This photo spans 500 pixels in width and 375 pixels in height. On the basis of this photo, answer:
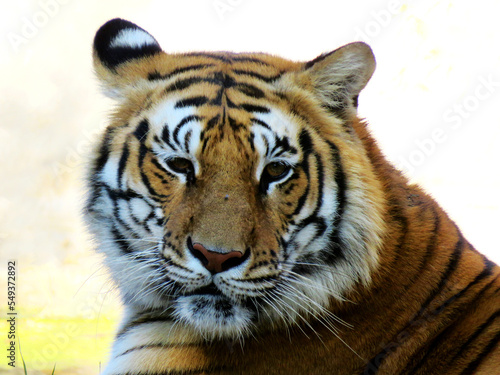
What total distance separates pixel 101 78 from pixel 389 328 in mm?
1514

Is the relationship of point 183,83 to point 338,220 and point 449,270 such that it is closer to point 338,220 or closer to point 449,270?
point 338,220

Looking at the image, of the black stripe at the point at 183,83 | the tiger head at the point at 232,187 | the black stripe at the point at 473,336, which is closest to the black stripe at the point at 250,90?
the tiger head at the point at 232,187

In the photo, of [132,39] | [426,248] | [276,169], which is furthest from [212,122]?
[426,248]

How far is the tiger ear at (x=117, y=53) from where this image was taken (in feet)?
7.84

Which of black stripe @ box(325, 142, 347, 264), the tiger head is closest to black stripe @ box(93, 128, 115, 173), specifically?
the tiger head

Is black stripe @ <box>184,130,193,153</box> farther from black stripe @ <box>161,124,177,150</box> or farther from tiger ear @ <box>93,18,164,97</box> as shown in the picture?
tiger ear @ <box>93,18,164,97</box>

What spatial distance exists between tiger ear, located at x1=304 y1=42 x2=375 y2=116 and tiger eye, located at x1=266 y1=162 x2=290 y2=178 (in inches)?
14.8

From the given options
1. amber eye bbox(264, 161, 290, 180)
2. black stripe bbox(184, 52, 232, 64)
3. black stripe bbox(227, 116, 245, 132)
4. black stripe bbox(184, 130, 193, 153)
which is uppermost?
black stripe bbox(184, 52, 232, 64)

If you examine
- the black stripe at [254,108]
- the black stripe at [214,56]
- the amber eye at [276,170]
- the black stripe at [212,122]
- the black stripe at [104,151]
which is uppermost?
the black stripe at [214,56]

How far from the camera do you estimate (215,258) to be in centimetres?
188

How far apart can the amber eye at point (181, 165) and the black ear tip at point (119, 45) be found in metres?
0.57

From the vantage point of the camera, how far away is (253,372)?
201cm

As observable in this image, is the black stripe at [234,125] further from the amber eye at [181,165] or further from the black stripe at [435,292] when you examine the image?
the black stripe at [435,292]

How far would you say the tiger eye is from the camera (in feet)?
6.82
